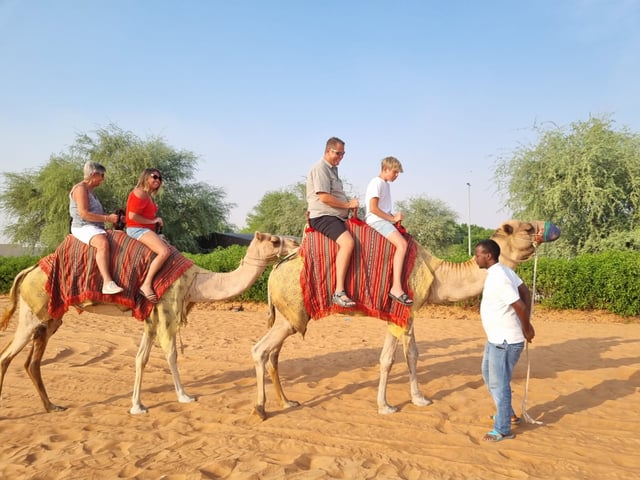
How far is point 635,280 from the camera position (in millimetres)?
13664

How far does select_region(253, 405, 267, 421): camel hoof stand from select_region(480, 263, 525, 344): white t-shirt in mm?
2591

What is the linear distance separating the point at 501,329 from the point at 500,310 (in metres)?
0.18

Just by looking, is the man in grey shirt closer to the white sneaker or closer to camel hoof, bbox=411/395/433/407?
camel hoof, bbox=411/395/433/407

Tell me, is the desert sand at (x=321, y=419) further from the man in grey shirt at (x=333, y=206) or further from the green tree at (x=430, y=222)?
the green tree at (x=430, y=222)

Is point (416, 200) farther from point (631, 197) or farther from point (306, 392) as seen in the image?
point (306, 392)

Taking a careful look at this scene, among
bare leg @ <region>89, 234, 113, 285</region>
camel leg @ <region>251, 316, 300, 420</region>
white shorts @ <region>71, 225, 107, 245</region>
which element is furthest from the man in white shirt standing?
white shorts @ <region>71, 225, 107, 245</region>

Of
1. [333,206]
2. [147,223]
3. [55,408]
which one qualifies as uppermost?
[333,206]

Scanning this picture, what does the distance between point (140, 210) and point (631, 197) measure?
20308mm

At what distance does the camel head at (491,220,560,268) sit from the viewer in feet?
18.5

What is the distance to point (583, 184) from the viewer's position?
66.6 feet

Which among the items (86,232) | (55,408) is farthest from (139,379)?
(86,232)

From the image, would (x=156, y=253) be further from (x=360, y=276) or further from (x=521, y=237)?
(x=521, y=237)

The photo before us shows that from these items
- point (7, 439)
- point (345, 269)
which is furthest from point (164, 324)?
point (345, 269)

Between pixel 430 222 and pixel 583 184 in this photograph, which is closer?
pixel 583 184
